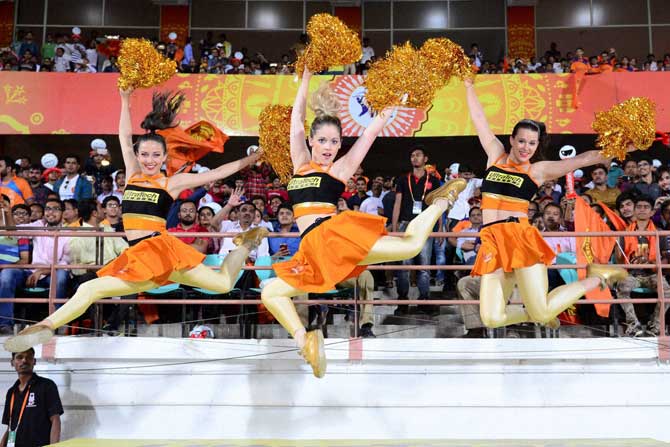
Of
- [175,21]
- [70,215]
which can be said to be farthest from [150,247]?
[175,21]

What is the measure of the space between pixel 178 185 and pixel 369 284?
1816 mm

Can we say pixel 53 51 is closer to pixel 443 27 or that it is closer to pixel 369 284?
pixel 443 27

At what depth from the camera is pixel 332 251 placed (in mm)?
5113

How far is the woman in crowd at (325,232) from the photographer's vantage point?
5102 millimetres

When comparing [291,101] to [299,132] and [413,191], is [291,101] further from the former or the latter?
[299,132]

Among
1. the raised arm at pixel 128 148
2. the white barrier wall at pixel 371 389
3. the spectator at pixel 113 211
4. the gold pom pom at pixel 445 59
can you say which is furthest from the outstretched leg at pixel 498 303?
the spectator at pixel 113 211

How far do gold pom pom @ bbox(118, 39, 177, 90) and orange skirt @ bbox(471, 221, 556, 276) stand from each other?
2657mm

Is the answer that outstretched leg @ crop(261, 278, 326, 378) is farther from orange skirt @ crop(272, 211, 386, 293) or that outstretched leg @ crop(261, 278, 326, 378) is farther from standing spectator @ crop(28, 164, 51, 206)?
standing spectator @ crop(28, 164, 51, 206)

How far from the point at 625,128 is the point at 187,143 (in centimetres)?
323

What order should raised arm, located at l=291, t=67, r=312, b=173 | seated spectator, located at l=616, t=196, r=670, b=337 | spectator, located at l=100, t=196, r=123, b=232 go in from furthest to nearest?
spectator, located at l=100, t=196, r=123, b=232 < seated spectator, located at l=616, t=196, r=670, b=337 < raised arm, located at l=291, t=67, r=312, b=173

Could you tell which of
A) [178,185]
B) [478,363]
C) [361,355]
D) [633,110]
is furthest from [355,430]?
[633,110]

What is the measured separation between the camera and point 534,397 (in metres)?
6.13

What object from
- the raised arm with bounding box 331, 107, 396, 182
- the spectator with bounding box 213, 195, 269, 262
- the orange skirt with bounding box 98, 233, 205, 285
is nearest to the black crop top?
the raised arm with bounding box 331, 107, 396, 182

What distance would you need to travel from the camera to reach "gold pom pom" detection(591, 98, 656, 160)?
19.0 feet
